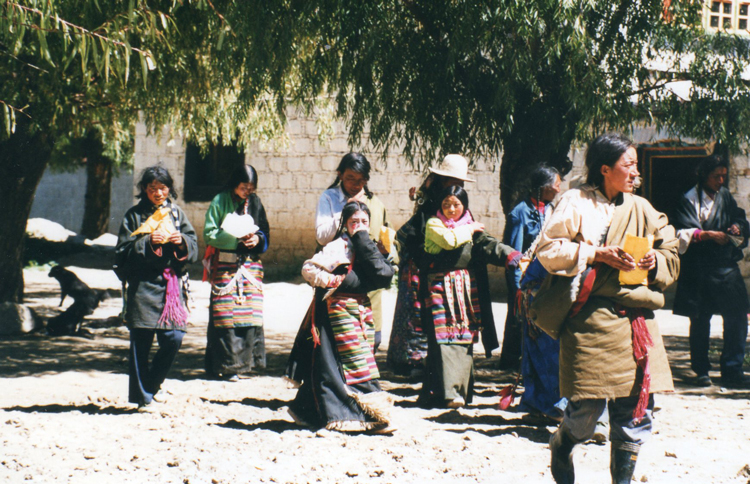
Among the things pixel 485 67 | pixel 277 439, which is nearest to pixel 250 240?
pixel 277 439

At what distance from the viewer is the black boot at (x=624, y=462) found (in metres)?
3.73

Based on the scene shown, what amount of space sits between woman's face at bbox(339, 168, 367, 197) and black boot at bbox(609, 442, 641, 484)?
2.73 metres

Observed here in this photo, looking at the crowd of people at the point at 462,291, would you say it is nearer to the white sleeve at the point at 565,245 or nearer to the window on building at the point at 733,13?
the white sleeve at the point at 565,245

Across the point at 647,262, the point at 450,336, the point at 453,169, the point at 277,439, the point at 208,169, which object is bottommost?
the point at 277,439

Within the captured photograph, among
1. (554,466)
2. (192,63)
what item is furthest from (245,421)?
(192,63)

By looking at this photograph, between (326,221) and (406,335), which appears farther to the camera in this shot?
(406,335)

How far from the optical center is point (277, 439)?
490cm

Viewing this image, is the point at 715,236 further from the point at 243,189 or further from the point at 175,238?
the point at 175,238

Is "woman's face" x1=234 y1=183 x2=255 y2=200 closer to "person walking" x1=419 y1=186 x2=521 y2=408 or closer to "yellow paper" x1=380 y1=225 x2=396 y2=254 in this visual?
"yellow paper" x1=380 y1=225 x2=396 y2=254

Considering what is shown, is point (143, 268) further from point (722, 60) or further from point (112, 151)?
point (112, 151)

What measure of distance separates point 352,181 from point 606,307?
2495 millimetres

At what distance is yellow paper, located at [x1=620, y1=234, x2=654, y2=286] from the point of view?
367cm

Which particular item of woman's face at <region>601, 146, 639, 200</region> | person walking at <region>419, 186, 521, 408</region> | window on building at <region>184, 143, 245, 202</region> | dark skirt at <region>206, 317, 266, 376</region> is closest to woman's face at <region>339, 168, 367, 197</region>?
person walking at <region>419, 186, 521, 408</region>

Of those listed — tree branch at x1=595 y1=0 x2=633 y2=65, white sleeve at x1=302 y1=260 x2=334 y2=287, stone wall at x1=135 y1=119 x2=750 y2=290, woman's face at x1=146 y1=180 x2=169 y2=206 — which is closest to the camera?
white sleeve at x1=302 y1=260 x2=334 y2=287
